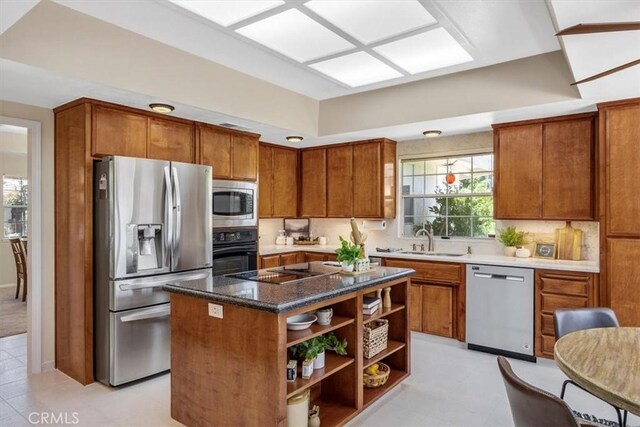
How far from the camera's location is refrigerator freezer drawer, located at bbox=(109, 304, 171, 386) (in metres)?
3.17

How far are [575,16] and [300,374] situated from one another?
241 centimetres

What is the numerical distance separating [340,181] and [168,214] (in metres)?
2.60

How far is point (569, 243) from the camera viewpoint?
13.5 ft

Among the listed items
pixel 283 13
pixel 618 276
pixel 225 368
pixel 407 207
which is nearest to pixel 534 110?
pixel 618 276

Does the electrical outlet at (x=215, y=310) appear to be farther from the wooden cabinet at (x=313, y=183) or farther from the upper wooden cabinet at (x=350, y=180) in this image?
the wooden cabinet at (x=313, y=183)

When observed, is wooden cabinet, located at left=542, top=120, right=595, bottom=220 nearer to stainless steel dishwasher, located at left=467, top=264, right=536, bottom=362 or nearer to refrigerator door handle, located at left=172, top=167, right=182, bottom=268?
stainless steel dishwasher, located at left=467, top=264, right=536, bottom=362

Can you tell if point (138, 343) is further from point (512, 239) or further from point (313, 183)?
point (512, 239)

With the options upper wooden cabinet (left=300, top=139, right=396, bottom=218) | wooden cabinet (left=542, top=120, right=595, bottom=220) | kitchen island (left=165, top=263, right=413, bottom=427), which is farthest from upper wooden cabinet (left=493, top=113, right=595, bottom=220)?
kitchen island (left=165, top=263, right=413, bottom=427)

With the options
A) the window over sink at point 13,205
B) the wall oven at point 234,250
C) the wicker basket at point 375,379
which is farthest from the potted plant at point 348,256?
the window over sink at point 13,205

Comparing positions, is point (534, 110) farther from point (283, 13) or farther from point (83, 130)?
point (83, 130)

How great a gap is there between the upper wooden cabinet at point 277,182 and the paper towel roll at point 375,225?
1.06 m

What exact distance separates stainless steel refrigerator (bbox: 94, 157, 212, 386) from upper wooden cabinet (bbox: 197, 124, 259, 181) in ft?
1.95

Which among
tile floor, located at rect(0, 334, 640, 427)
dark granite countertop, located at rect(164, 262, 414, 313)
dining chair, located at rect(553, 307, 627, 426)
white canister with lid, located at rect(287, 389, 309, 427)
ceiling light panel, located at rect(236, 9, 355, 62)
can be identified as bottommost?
tile floor, located at rect(0, 334, 640, 427)

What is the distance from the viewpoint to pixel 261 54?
334 cm
